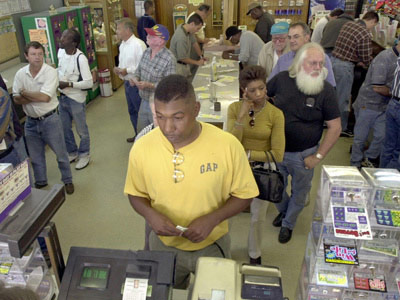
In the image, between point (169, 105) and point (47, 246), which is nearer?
point (47, 246)

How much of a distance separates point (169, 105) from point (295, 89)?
5.14ft

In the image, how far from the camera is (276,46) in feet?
14.1

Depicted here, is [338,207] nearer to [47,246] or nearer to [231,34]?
[47,246]

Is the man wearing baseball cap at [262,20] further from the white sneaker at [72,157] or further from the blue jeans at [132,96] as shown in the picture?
the white sneaker at [72,157]

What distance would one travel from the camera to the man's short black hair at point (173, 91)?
1506 mm

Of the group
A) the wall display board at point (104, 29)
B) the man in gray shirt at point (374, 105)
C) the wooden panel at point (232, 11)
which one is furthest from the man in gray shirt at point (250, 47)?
the wall display board at point (104, 29)

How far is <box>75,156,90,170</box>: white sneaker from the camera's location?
15.4ft

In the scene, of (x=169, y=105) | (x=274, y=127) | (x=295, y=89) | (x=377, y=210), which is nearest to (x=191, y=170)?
(x=169, y=105)

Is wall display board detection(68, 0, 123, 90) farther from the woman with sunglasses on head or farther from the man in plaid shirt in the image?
the woman with sunglasses on head

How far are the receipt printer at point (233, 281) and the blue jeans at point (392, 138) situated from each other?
3170 mm

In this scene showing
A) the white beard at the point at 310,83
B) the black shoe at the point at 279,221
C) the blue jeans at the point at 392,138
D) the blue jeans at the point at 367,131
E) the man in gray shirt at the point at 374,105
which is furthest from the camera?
the blue jeans at the point at 367,131

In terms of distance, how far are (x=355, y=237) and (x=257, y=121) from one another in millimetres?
1182

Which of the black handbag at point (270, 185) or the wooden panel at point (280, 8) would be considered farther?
the wooden panel at point (280, 8)

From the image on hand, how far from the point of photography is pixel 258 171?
2504 mm
